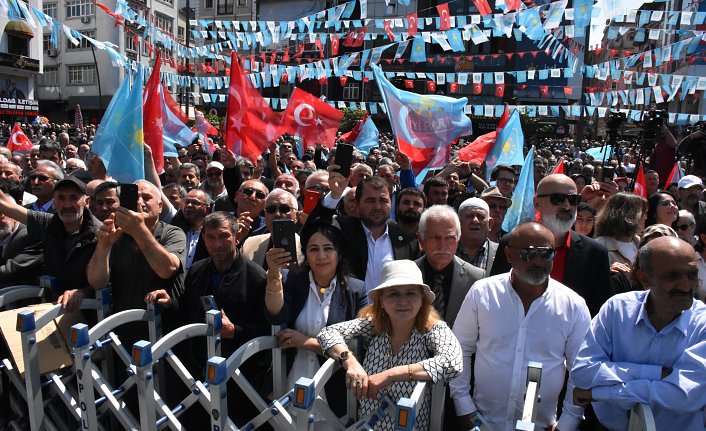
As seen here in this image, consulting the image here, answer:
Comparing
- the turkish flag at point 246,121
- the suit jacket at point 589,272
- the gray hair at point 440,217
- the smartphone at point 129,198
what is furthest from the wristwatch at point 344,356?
the turkish flag at point 246,121

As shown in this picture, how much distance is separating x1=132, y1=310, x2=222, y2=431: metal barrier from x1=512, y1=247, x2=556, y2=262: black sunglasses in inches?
67.5

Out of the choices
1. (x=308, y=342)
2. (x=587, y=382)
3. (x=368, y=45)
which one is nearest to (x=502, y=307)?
(x=587, y=382)

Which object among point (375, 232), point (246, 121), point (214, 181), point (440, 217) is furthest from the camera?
point (246, 121)

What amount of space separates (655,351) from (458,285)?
131 cm

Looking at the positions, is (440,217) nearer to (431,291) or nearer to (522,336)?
(431,291)

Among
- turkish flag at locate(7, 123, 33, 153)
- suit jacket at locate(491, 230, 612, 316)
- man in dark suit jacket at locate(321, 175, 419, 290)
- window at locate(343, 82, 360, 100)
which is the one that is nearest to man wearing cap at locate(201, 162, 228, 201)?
man in dark suit jacket at locate(321, 175, 419, 290)

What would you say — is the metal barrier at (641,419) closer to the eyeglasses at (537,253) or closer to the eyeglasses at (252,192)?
the eyeglasses at (537,253)

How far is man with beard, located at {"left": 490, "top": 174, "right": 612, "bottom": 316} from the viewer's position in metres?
3.67

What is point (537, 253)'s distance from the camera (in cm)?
296

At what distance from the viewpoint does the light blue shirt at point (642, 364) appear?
7.80 ft

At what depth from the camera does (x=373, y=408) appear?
288cm

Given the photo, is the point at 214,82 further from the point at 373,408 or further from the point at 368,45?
the point at 368,45

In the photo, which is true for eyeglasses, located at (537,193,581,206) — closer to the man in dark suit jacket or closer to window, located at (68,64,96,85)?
the man in dark suit jacket

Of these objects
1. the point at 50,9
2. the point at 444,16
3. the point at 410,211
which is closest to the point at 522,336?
the point at 410,211
